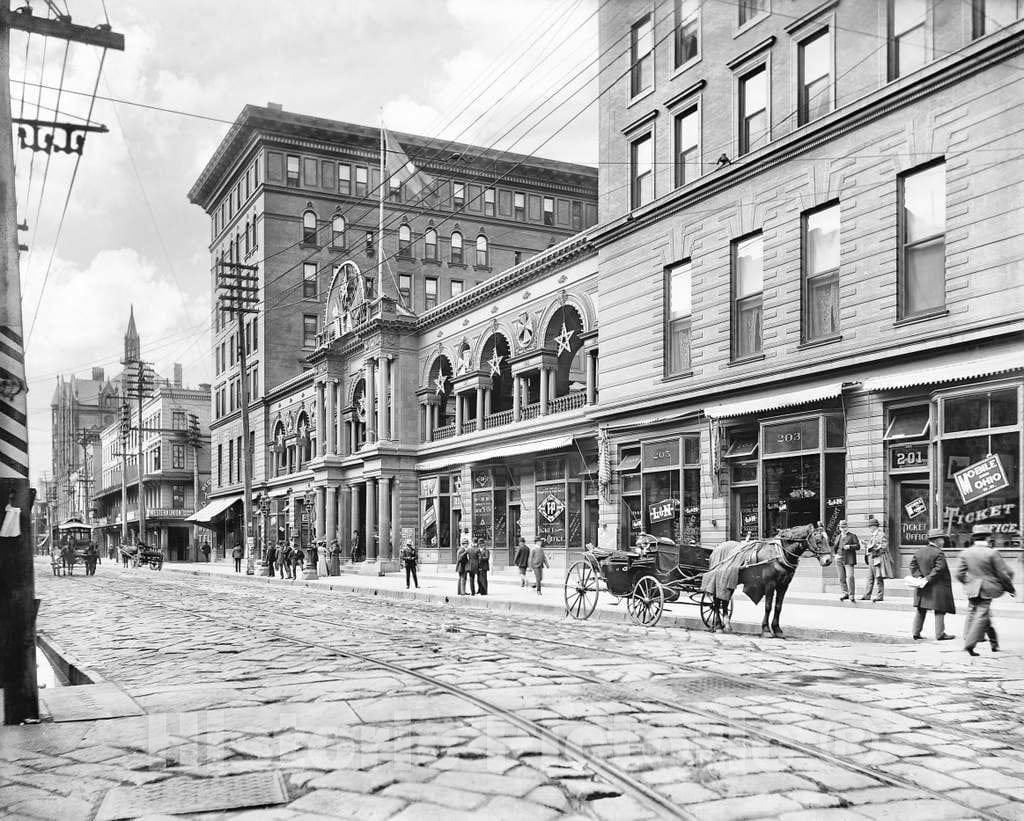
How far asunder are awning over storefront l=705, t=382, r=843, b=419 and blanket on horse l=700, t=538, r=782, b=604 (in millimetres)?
7326

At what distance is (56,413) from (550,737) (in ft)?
559

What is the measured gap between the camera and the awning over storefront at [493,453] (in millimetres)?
33594

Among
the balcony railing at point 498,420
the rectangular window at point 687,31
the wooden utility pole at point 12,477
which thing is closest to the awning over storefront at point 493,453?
the balcony railing at point 498,420

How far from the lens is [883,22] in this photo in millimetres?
20859

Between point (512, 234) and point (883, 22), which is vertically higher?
point (512, 234)

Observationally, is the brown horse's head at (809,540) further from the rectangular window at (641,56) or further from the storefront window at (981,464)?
the rectangular window at (641,56)

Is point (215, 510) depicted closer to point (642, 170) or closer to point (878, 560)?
point (642, 170)

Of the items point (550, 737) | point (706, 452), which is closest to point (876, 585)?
point (706, 452)

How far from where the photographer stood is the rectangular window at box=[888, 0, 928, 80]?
20.0m

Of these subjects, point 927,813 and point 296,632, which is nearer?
point 927,813

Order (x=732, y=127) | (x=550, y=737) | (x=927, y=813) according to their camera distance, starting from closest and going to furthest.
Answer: (x=927, y=813) → (x=550, y=737) → (x=732, y=127)

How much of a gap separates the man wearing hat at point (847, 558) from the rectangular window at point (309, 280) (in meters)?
48.5

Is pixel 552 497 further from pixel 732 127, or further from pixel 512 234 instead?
pixel 512 234

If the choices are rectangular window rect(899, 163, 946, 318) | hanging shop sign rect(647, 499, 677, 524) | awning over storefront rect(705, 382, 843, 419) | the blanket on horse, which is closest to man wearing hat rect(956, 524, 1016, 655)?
the blanket on horse
